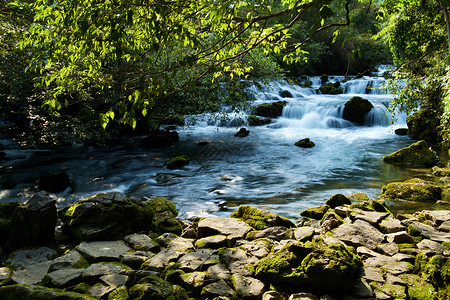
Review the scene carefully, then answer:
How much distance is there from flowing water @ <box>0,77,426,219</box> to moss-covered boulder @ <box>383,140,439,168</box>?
0.74m

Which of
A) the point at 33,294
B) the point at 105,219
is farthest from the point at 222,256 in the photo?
the point at 105,219

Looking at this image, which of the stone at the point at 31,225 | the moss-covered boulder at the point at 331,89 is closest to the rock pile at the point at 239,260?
the stone at the point at 31,225

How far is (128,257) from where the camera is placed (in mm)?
3801

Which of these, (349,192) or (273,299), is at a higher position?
(273,299)

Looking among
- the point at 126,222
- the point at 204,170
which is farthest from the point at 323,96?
the point at 126,222

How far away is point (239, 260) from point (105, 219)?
248cm

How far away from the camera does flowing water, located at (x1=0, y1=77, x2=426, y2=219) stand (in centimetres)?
798

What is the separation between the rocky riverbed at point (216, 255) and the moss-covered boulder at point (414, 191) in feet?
5.25

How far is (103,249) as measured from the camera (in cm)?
419

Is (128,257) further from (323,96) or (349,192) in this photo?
(323,96)

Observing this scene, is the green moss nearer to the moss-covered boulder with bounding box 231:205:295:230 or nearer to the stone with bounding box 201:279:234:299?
the stone with bounding box 201:279:234:299

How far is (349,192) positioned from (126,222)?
18.8 feet

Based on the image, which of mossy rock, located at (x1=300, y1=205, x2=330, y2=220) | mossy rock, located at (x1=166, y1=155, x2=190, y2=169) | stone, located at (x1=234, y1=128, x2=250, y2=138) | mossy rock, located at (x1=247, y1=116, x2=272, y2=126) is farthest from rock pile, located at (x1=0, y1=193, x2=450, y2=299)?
mossy rock, located at (x1=247, y1=116, x2=272, y2=126)

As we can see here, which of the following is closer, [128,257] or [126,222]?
[128,257]
